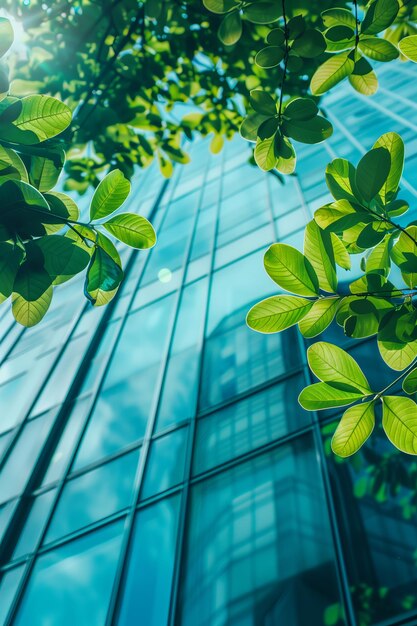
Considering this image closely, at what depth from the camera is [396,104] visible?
9.96 m

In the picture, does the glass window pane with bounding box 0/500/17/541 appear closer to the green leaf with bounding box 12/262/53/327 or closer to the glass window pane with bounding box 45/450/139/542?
the glass window pane with bounding box 45/450/139/542

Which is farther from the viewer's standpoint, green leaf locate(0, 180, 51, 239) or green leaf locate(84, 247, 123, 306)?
green leaf locate(84, 247, 123, 306)

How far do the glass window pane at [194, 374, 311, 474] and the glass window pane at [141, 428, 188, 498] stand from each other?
20 centimetres

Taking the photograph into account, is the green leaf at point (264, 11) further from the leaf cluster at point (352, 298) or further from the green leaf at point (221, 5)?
the leaf cluster at point (352, 298)

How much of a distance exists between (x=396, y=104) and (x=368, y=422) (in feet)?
34.5

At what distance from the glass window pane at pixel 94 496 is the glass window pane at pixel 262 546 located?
106 cm

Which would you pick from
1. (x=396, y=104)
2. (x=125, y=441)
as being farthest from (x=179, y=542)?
(x=396, y=104)

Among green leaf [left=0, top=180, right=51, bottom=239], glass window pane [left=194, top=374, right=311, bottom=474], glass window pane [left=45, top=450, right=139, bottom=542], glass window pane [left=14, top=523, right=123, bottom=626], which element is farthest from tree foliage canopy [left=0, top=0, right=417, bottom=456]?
glass window pane [left=45, top=450, right=139, bottom=542]

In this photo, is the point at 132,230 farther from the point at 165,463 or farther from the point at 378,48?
the point at 165,463

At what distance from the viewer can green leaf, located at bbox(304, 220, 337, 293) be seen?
45.6 inches

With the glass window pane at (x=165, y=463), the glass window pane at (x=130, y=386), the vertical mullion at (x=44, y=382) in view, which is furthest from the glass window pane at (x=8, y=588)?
the vertical mullion at (x=44, y=382)

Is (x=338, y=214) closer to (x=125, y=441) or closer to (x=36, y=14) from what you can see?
(x=36, y=14)

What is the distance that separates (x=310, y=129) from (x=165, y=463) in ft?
15.4

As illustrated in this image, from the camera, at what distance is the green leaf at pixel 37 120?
3.65 feet
